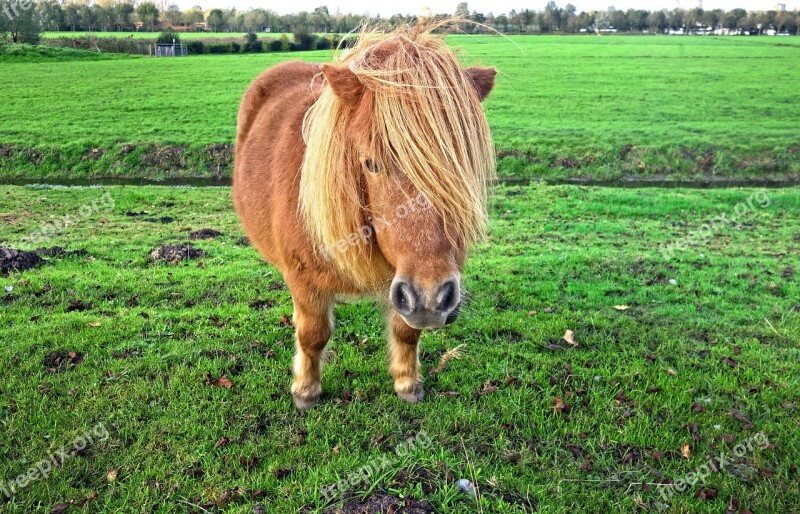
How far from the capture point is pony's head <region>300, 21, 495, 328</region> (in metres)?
2.49

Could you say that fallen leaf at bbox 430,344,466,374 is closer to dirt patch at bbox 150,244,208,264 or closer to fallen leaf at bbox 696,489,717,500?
fallen leaf at bbox 696,489,717,500

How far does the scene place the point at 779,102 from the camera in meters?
27.4

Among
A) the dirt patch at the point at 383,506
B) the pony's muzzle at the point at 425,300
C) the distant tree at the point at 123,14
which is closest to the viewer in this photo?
the pony's muzzle at the point at 425,300

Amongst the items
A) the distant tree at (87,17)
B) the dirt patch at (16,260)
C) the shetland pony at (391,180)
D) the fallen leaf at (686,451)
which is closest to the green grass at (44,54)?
the distant tree at (87,17)

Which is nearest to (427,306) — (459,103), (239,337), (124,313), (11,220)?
(459,103)

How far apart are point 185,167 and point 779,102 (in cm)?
2973

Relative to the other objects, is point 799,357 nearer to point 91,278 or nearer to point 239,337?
point 239,337

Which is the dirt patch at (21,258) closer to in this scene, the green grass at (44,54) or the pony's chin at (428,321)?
the pony's chin at (428,321)

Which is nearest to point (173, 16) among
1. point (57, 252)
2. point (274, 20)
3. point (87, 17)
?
point (87, 17)

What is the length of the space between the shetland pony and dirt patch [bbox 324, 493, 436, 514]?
1.09 m

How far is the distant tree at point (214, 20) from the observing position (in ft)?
188

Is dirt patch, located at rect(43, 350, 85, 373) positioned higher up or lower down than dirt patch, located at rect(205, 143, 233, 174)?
lower down

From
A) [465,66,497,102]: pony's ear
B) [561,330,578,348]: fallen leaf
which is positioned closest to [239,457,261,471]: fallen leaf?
[465,66,497,102]: pony's ear

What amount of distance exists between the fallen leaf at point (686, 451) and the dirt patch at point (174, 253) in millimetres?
6387
